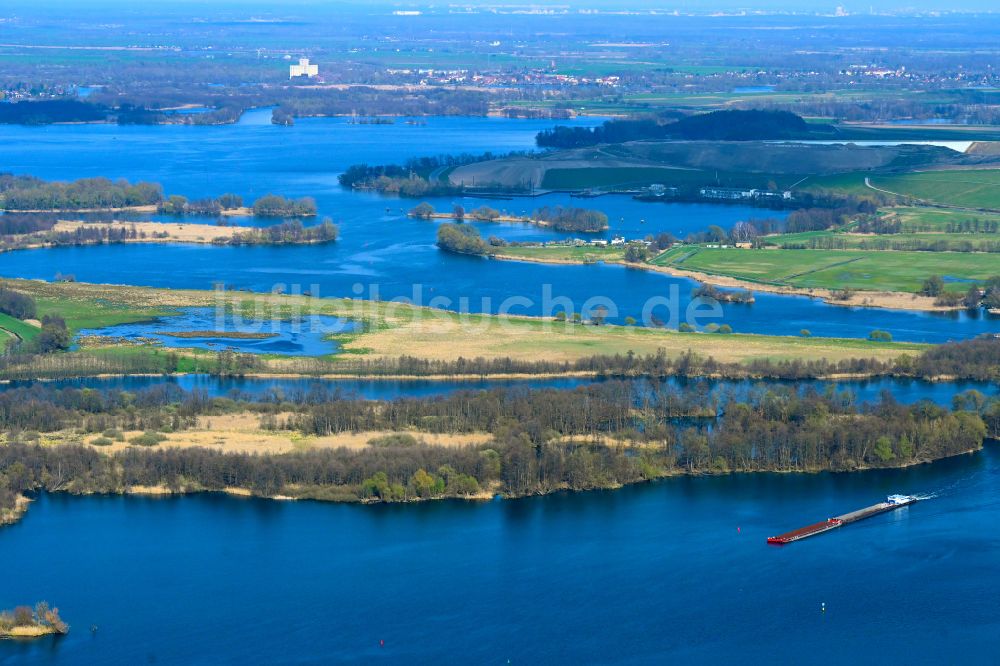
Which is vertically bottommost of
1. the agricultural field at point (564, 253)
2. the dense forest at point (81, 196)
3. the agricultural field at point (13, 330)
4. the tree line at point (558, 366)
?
the tree line at point (558, 366)

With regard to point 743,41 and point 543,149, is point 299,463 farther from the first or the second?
point 743,41

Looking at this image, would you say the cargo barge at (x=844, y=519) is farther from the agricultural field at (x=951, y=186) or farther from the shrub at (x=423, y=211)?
the agricultural field at (x=951, y=186)

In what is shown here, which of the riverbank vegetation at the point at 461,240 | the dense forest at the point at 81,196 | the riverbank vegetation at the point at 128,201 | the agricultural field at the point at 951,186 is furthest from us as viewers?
the agricultural field at the point at 951,186

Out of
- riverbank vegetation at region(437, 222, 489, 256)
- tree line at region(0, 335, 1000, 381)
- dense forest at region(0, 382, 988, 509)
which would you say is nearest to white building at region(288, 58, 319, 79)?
riverbank vegetation at region(437, 222, 489, 256)

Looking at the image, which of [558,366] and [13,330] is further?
[13,330]

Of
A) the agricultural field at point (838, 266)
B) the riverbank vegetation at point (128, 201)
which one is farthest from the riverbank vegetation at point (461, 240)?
the riverbank vegetation at point (128, 201)

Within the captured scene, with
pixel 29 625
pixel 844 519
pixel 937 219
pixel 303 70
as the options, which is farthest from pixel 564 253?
pixel 303 70

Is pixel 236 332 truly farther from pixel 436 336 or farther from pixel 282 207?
pixel 282 207
